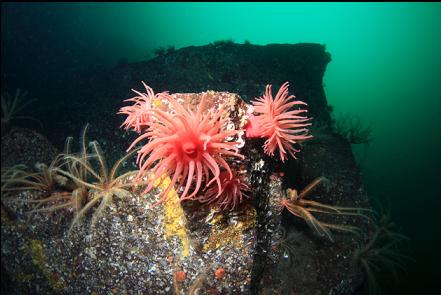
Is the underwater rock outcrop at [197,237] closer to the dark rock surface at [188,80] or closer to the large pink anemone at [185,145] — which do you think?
the dark rock surface at [188,80]

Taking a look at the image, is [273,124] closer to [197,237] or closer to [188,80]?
[197,237]

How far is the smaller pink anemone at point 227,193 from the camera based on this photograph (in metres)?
2.62

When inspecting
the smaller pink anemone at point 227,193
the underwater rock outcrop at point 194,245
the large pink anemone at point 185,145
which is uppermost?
the large pink anemone at point 185,145

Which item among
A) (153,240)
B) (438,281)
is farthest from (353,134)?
(438,281)

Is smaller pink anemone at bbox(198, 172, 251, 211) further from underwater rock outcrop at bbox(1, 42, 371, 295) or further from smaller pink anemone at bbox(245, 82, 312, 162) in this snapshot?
smaller pink anemone at bbox(245, 82, 312, 162)

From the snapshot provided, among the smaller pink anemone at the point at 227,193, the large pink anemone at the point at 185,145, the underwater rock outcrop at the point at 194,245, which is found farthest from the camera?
the underwater rock outcrop at the point at 194,245

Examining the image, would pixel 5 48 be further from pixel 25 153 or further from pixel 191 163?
pixel 191 163

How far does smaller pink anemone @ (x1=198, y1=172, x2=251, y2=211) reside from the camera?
2.62 metres

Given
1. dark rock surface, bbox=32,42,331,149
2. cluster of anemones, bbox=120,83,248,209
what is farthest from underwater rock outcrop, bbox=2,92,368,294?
dark rock surface, bbox=32,42,331,149

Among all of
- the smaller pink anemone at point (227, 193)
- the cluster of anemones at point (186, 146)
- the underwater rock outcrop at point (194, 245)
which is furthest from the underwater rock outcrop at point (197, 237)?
the cluster of anemones at point (186, 146)

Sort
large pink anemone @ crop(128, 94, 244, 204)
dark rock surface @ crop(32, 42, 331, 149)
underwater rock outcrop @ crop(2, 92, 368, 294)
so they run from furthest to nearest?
dark rock surface @ crop(32, 42, 331, 149) → underwater rock outcrop @ crop(2, 92, 368, 294) → large pink anemone @ crop(128, 94, 244, 204)

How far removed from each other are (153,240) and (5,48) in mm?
22433

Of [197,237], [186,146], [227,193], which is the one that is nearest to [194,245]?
[197,237]

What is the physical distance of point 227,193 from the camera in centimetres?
269
